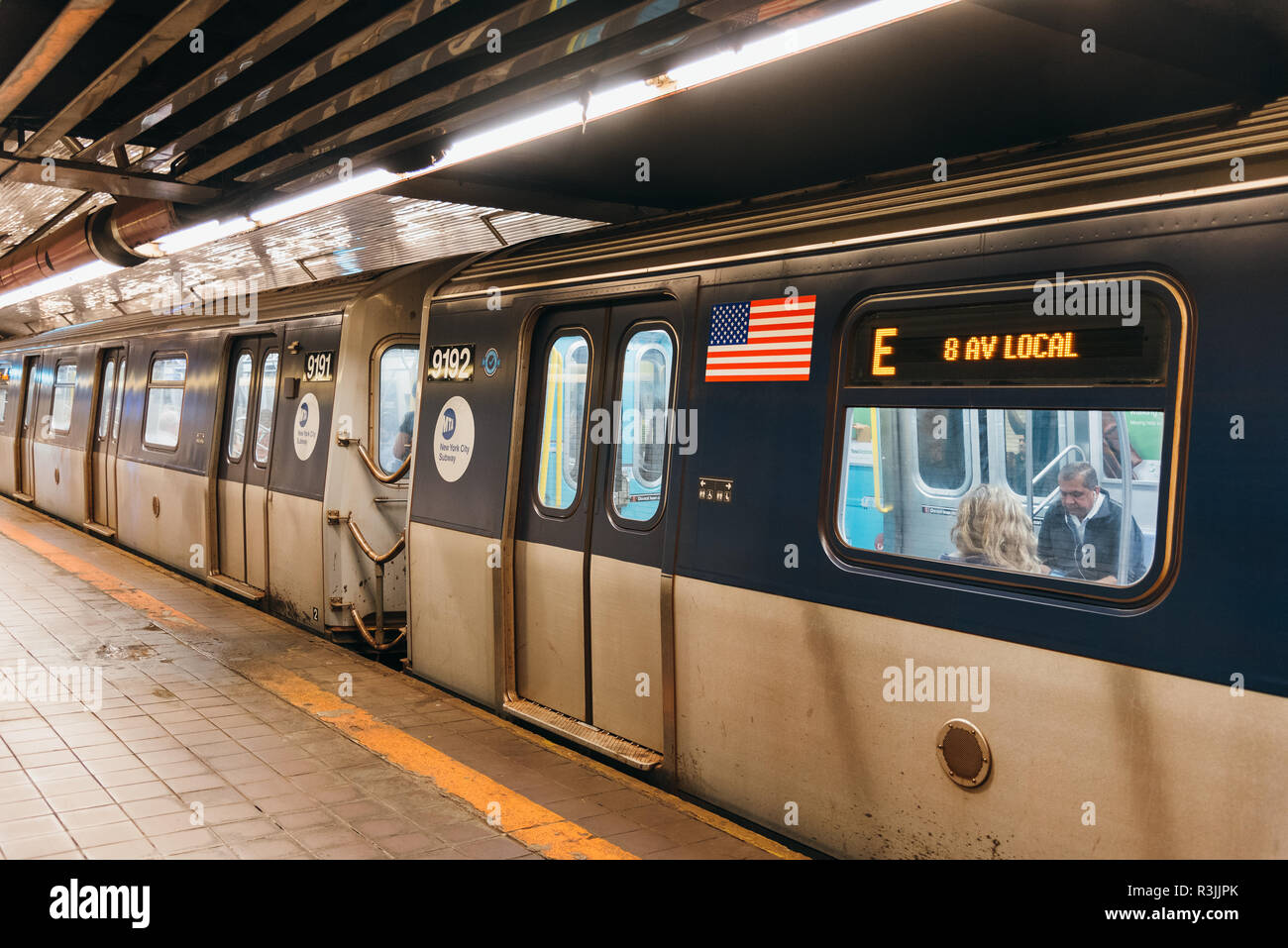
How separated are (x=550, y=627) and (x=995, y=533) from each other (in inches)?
112

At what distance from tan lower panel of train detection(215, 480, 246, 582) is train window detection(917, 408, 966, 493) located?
736 centimetres

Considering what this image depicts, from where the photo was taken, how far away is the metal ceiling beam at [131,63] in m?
4.30

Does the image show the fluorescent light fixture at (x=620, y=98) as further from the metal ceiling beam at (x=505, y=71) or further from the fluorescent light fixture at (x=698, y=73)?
the metal ceiling beam at (x=505, y=71)

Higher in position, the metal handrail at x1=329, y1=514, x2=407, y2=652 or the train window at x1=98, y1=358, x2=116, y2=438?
the train window at x1=98, y1=358, x2=116, y2=438

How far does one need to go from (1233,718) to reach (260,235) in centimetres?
1039

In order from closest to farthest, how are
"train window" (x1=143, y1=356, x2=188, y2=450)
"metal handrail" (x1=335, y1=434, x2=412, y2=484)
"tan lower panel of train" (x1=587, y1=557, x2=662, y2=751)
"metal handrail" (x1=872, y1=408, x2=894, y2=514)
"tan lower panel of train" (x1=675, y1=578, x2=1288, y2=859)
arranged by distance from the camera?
1. "tan lower panel of train" (x1=675, y1=578, x2=1288, y2=859)
2. "metal handrail" (x1=872, y1=408, x2=894, y2=514)
3. "tan lower panel of train" (x1=587, y1=557, x2=662, y2=751)
4. "metal handrail" (x1=335, y1=434, x2=412, y2=484)
5. "train window" (x1=143, y1=356, x2=188, y2=450)

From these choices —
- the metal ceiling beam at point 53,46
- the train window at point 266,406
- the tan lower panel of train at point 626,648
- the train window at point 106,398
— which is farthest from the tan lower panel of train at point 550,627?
the train window at point 106,398

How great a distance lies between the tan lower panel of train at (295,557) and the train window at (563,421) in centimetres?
300

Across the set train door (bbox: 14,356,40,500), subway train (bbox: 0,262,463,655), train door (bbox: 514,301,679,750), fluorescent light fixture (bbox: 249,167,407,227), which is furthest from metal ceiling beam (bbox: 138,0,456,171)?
train door (bbox: 14,356,40,500)

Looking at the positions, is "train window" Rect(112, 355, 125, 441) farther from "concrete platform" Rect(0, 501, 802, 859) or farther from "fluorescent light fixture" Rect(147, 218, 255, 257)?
"concrete platform" Rect(0, 501, 802, 859)

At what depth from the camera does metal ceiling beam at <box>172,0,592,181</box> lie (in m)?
3.94

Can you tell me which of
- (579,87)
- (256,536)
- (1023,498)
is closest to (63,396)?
(256,536)

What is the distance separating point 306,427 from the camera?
8.35 metres

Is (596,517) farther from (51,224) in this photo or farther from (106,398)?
(106,398)
